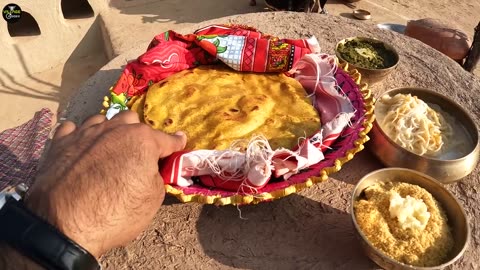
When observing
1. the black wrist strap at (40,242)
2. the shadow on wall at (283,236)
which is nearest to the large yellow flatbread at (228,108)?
the shadow on wall at (283,236)

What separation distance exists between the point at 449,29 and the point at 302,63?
3.11 m

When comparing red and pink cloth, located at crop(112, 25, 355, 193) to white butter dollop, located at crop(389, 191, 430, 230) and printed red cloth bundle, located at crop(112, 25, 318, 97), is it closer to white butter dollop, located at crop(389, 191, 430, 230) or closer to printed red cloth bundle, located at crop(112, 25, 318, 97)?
printed red cloth bundle, located at crop(112, 25, 318, 97)

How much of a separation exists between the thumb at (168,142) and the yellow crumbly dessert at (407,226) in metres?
0.97

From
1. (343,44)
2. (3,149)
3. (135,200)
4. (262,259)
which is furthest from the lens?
(3,149)

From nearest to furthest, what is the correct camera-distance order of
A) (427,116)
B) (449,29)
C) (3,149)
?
(427,116) < (3,149) < (449,29)

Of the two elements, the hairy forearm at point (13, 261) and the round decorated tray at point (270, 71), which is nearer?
the hairy forearm at point (13, 261)

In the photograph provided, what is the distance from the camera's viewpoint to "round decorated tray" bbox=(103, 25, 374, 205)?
198cm

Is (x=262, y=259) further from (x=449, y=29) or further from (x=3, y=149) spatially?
(x=449, y=29)

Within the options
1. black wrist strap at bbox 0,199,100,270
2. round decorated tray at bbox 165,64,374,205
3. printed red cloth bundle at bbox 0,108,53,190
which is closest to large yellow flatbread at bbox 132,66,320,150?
round decorated tray at bbox 165,64,374,205

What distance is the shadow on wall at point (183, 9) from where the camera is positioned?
6.62m

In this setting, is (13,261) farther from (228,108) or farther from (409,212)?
(409,212)

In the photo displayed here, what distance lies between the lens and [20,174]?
375cm

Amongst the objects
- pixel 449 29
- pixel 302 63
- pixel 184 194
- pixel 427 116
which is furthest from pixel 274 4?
pixel 184 194

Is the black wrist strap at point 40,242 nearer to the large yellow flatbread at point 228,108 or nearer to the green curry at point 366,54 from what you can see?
the large yellow flatbread at point 228,108
